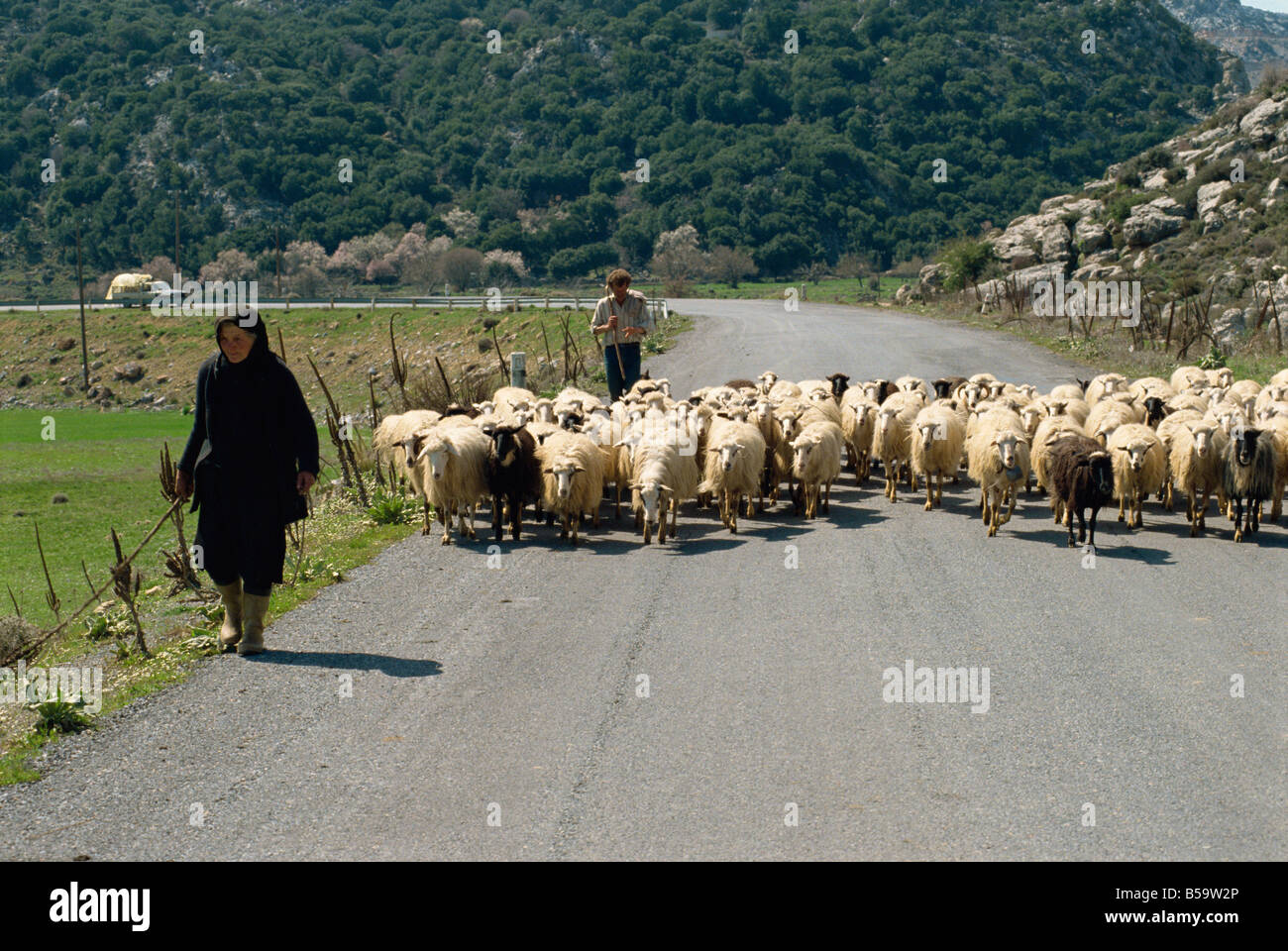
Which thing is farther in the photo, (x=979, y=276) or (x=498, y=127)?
(x=498, y=127)

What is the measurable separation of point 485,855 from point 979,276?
51.0 m

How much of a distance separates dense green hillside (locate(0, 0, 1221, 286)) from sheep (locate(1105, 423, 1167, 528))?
73662 mm

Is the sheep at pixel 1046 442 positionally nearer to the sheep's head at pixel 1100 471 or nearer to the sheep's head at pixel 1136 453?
the sheep's head at pixel 1136 453

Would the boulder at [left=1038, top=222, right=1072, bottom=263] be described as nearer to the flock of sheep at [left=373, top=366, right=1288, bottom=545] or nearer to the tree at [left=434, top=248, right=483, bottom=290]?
the flock of sheep at [left=373, top=366, right=1288, bottom=545]

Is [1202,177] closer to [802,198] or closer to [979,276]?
[979,276]

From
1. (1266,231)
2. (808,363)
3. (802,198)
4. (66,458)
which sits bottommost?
(66,458)

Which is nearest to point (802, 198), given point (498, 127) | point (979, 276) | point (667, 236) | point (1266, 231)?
point (667, 236)

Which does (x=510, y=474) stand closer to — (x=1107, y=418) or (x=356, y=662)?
(x=356, y=662)

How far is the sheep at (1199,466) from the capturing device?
45.0ft

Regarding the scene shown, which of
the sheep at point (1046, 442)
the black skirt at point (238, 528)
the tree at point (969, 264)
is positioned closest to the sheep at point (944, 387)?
the sheep at point (1046, 442)

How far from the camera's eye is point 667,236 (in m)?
90.2

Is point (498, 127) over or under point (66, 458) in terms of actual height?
over

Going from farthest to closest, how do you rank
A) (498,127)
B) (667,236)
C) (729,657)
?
(498,127), (667,236), (729,657)

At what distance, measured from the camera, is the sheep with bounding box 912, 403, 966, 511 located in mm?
14969
